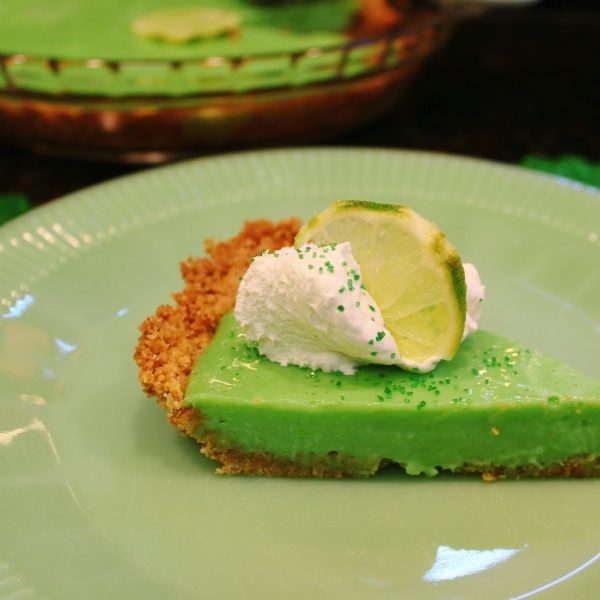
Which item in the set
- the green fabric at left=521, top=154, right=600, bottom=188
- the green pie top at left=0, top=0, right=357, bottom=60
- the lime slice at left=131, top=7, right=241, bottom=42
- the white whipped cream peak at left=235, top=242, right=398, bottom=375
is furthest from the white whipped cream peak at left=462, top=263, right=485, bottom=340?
the lime slice at left=131, top=7, right=241, bottom=42

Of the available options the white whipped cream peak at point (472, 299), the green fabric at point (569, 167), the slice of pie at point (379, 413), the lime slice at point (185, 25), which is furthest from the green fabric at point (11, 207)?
the green fabric at point (569, 167)

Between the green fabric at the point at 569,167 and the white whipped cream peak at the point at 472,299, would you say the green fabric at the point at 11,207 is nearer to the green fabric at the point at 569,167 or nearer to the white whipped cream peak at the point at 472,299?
the white whipped cream peak at the point at 472,299

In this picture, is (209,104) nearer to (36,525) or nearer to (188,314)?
(188,314)

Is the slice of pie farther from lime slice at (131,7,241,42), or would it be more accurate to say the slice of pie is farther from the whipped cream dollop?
lime slice at (131,7,241,42)

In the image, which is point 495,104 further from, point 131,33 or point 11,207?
point 11,207

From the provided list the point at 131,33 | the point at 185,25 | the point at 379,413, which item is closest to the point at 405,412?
the point at 379,413
